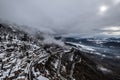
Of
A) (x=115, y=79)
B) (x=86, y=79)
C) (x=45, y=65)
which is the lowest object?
(x=115, y=79)

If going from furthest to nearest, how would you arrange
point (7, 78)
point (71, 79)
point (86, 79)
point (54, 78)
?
point (86, 79)
point (71, 79)
point (54, 78)
point (7, 78)

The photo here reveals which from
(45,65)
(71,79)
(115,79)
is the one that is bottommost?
(115,79)

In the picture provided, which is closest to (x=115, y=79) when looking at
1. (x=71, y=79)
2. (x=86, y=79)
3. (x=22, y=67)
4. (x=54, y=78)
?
(x=86, y=79)

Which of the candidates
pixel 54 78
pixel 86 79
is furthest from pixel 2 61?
pixel 86 79

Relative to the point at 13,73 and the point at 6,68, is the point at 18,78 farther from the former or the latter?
the point at 6,68

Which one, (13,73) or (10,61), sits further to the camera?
(10,61)

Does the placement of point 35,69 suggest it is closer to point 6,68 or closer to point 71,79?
point 6,68

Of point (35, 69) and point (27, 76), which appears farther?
point (35, 69)

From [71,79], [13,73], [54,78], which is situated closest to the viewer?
[13,73]

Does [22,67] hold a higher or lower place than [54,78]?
higher

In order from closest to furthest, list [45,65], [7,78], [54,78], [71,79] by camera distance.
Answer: [7,78]
[54,78]
[71,79]
[45,65]
